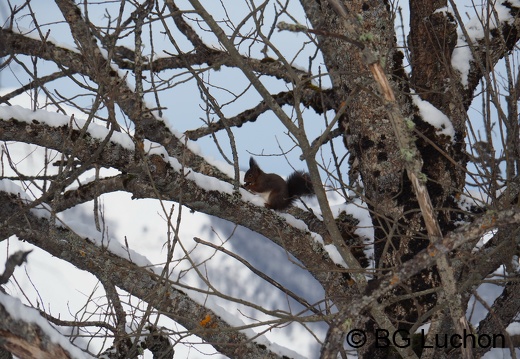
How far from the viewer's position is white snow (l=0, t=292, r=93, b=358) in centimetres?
200

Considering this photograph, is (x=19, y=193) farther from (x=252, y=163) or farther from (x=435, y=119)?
(x=435, y=119)

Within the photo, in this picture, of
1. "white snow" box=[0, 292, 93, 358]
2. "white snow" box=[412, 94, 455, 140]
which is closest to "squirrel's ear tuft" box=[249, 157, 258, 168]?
"white snow" box=[412, 94, 455, 140]

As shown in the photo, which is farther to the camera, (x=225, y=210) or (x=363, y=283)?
(x=225, y=210)

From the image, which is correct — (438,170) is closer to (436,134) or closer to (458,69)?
(436,134)

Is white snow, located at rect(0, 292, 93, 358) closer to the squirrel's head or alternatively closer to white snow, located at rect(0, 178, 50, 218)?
white snow, located at rect(0, 178, 50, 218)

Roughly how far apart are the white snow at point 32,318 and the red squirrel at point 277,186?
3.43 m

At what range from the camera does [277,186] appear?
5949mm

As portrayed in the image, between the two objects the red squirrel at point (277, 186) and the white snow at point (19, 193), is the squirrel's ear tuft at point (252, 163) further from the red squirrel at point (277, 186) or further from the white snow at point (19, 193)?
the white snow at point (19, 193)

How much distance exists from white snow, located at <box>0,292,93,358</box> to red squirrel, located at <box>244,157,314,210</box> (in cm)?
343

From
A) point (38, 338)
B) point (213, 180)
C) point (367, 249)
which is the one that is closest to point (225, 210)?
point (213, 180)

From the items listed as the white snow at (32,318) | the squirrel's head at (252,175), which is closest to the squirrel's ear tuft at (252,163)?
the squirrel's head at (252,175)

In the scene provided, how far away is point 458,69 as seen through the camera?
A: 5.13 metres

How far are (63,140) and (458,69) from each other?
3.02m

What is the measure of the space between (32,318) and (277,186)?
4021 millimetres
